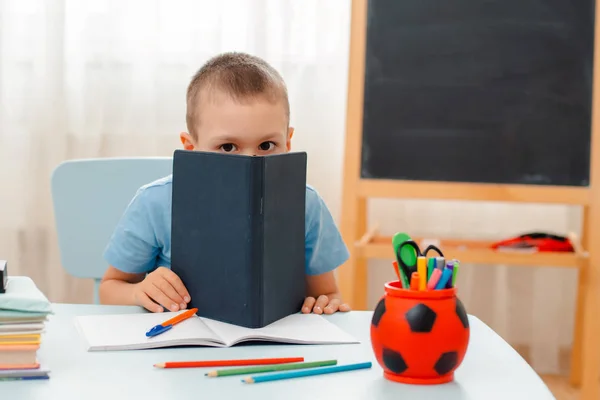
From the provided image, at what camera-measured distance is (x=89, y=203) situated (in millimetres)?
1580

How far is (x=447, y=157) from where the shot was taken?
235 centimetres

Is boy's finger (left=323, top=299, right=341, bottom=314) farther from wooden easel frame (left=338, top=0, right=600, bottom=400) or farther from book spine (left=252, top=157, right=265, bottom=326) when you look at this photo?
wooden easel frame (left=338, top=0, right=600, bottom=400)

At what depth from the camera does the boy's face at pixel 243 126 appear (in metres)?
1.24

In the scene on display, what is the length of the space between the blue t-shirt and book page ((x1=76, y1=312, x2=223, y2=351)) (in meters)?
0.26

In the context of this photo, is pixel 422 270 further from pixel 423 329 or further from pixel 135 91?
pixel 135 91

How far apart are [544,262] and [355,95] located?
679 millimetres

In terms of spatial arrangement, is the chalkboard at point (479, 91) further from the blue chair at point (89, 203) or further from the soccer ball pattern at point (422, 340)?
the soccer ball pattern at point (422, 340)

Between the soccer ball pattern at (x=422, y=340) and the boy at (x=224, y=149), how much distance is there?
43 cm

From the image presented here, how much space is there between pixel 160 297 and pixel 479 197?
1418 mm

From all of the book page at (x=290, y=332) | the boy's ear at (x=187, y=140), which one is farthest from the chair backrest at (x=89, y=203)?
the book page at (x=290, y=332)

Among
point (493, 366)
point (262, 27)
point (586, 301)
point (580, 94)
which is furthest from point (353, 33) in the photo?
point (493, 366)

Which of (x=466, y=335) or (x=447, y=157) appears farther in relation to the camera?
(x=447, y=157)

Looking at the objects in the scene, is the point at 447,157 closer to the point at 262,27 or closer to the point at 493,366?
the point at 262,27

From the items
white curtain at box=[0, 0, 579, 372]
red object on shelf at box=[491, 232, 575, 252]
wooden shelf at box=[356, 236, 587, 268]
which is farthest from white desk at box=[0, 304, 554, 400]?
white curtain at box=[0, 0, 579, 372]
